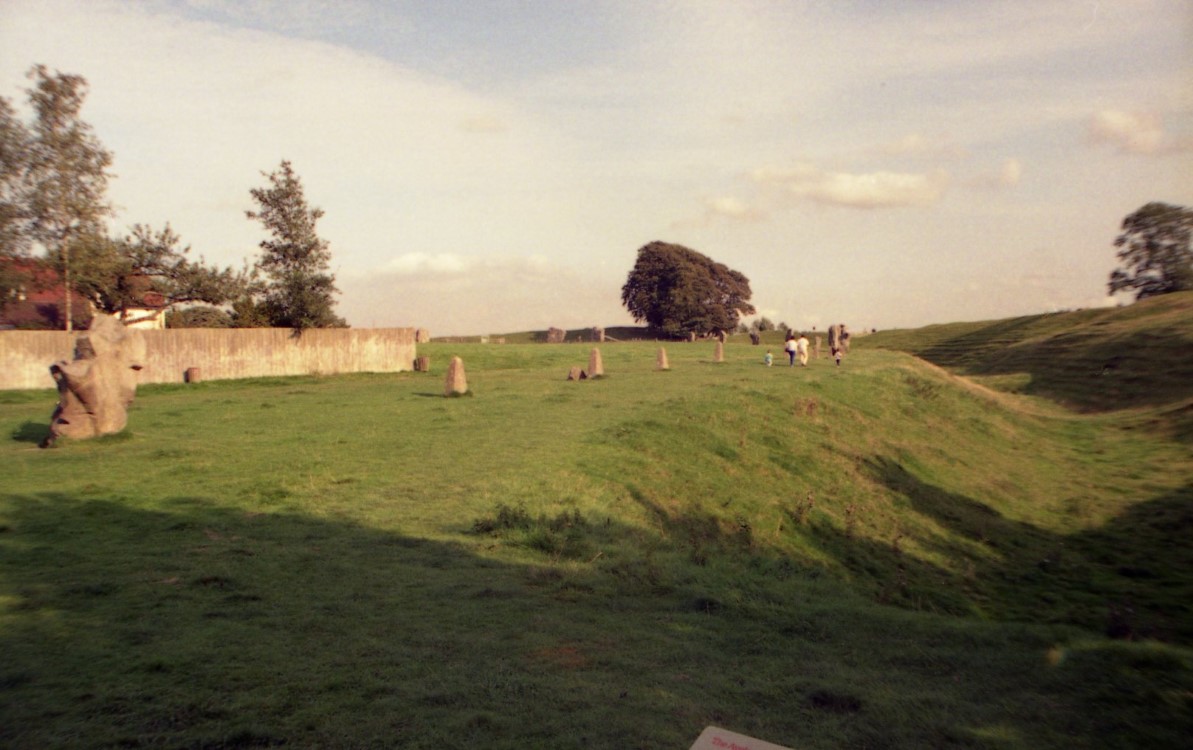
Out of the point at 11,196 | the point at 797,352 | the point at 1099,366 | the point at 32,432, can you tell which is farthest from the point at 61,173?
the point at 1099,366

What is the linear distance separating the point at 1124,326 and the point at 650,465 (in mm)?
48286

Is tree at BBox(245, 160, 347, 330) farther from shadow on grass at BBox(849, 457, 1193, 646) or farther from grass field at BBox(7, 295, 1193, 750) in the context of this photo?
shadow on grass at BBox(849, 457, 1193, 646)

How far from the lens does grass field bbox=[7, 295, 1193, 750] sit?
5293mm

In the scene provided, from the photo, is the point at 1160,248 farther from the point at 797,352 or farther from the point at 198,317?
the point at 198,317

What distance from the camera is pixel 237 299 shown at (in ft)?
134

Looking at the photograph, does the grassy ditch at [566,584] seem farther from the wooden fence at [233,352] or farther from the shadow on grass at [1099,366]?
the shadow on grass at [1099,366]

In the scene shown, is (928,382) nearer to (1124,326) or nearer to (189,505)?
(1124,326)

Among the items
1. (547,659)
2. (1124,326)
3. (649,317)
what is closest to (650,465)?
(547,659)

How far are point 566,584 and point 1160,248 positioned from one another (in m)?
71.1

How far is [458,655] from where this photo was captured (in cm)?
645

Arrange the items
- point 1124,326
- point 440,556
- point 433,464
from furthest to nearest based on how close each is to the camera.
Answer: point 1124,326
point 433,464
point 440,556

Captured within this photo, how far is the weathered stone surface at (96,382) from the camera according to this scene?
16.1 metres

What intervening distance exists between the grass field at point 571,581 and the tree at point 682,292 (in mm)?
57242

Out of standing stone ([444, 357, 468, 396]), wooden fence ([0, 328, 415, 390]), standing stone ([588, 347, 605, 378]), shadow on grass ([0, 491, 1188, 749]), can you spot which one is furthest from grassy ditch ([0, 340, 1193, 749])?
standing stone ([588, 347, 605, 378])
